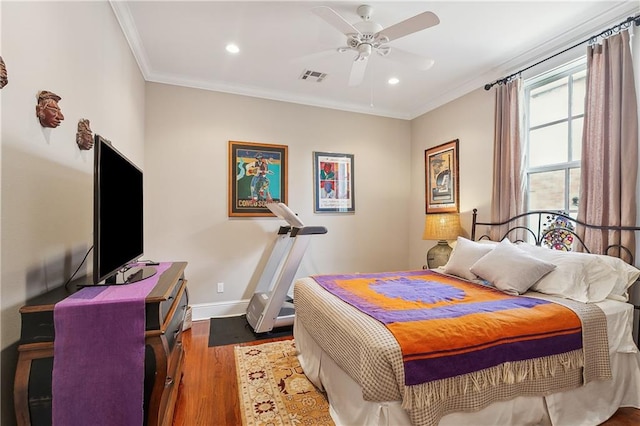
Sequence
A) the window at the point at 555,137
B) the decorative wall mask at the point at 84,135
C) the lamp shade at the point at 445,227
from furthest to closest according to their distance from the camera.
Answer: the lamp shade at the point at 445,227 < the window at the point at 555,137 < the decorative wall mask at the point at 84,135

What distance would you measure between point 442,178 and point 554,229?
1.56 metres

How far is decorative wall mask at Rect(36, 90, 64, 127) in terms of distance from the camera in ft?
4.34

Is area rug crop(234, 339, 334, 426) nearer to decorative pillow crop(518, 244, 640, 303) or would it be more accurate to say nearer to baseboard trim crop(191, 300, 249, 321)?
baseboard trim crop(191, 300, 249, 321)

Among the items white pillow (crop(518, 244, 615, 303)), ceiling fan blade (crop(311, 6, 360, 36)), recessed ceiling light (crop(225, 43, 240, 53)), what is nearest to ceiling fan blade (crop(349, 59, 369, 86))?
ceiling fan blade (crop(311, 6, 360, 36))

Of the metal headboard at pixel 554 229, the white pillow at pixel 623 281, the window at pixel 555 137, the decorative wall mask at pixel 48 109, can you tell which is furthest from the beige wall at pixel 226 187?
the white pillow at pixel 623 281

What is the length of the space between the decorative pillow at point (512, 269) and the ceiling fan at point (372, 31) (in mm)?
1705

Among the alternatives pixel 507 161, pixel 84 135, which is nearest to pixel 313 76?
pixel 507 161

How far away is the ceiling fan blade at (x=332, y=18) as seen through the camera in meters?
1.83

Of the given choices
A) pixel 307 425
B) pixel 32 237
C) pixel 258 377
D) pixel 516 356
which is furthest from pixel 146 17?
pixel 516 356

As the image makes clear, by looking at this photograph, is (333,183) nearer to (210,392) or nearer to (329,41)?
(329,41)

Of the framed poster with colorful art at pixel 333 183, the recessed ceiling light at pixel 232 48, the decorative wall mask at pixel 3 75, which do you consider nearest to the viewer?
the decorative wall mask at pixel 3 75

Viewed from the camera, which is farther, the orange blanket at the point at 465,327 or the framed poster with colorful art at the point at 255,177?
the framed poster with colorful art at the point at 255,177

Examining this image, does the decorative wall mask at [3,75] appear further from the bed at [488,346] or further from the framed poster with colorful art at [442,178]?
the framed poster with colorful art at [442,178]

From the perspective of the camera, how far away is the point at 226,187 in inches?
145
